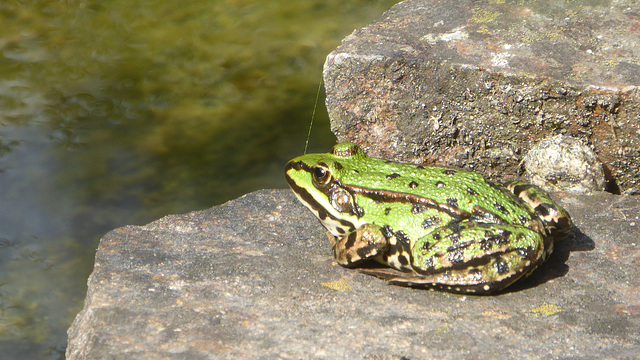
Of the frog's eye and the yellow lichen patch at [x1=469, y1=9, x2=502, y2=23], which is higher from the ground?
the yellow lichen patch at [x1=469, y1=9, x2=502, y2=23]

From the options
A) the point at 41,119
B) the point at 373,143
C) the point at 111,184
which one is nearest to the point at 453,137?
the point at 373,143

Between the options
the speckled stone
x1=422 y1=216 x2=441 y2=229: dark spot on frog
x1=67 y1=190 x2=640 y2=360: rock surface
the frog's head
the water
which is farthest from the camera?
the water

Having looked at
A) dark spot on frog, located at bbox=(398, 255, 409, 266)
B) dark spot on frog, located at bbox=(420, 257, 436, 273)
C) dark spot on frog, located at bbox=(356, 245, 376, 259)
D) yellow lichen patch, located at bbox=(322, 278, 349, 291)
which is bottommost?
yellow lichen patch, located at bbox=(322, 278, 349, 291)

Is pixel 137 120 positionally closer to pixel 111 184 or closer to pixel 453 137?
pixel 111 184

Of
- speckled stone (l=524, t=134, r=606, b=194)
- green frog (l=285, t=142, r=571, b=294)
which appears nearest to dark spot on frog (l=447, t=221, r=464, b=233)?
green frog (l=285, t=142, r=571, b=294)

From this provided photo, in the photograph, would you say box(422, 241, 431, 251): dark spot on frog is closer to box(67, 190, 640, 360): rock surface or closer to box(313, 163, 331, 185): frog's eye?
box(67, 190, 640, 360): rock surface

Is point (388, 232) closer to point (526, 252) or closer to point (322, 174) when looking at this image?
point (322, 174)

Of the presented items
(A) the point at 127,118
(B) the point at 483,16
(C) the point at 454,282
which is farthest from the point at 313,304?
(A) the point at 127,118
